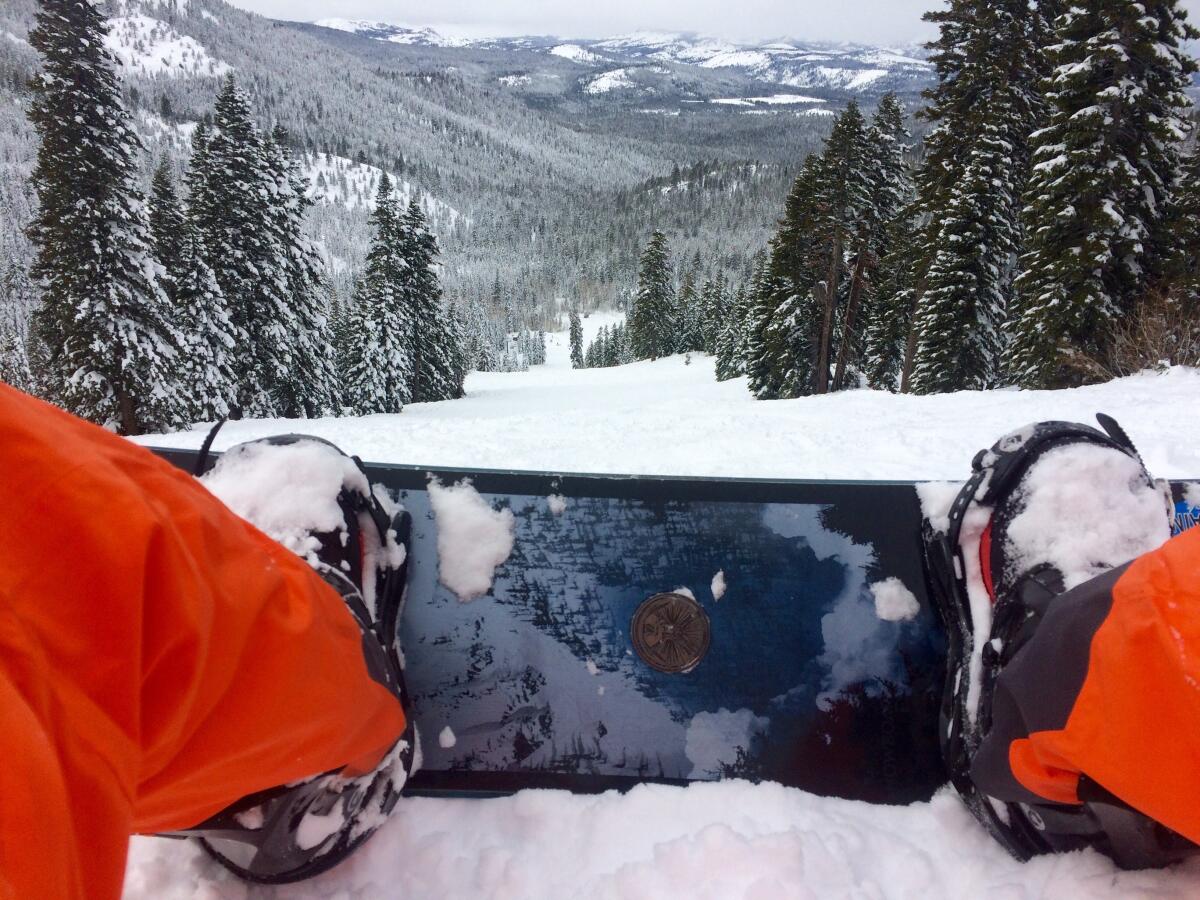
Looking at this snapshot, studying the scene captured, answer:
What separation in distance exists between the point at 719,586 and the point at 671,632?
0.21 metres

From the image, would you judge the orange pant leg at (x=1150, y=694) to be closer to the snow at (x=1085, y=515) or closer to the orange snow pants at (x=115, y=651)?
the snow at (x=1085, y=515)

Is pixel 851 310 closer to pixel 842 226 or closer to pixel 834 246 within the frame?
pixel 834 246

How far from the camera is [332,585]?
1487 mm

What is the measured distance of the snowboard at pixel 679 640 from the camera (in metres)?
1.85

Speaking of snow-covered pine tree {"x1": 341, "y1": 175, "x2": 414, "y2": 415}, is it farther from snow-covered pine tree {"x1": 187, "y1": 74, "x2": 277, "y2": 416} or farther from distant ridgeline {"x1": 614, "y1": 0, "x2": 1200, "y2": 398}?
distant ridgeline {"x1": 614, "y1": 0, "x2": 1200, "y2": 398}

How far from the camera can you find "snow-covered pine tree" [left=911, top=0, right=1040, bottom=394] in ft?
50.2

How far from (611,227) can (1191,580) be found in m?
146

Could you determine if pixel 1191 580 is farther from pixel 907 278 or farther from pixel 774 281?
pixel 774 281

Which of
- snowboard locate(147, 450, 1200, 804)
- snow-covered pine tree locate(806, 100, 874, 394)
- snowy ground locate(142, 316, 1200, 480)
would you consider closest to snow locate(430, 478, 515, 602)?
snowboard locate(147, 450, 1200, 804)

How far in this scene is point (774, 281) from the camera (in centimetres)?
2272

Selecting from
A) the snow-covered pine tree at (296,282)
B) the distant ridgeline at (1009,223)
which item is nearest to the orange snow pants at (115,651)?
the distant ridgeline at (1009,223)

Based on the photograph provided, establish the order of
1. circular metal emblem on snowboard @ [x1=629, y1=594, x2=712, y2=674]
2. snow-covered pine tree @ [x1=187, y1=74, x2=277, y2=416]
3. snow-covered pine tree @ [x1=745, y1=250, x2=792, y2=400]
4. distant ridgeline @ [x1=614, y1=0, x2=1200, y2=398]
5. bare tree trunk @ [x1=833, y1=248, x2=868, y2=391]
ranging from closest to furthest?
circular metal emblem on snowboard @ [x1=629, y1=594, x2=712, y2=674], distant ridgeline @ [x1=614, y1=0, x2=1200, y2=398], snow-covered pine tree @ [x1=187, y1=74, x2=277, y2=416], bare tree trunk @ [x1=833, y1=248, x2=868, y2=391], snow-covered pine tree @ [x1=745, y1=250, x2=792, y2=400]

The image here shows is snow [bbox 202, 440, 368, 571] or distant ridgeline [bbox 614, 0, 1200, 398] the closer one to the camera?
snow [bbox 202, 440, 368, 571]

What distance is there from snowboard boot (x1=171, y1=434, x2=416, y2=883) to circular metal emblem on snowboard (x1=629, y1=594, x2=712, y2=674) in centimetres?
73
